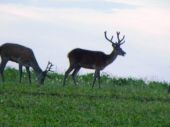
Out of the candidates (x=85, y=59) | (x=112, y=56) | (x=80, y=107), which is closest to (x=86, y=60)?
(x=85, y=59)

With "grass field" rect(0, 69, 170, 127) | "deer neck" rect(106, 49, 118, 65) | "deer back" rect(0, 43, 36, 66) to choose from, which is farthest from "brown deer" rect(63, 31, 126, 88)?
"grass field" rect(0, 69, 170, 127)

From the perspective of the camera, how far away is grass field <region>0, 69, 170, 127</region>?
12.7 meters

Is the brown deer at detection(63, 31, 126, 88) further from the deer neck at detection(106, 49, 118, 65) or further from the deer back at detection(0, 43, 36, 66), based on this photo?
the deer back at detection(0, 43, 36, 66)

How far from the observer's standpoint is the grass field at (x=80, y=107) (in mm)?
12695

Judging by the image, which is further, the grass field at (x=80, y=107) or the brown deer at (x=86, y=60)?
the brown deer at (x=86, y=60)

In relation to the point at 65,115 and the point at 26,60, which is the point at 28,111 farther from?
the point at 26,60

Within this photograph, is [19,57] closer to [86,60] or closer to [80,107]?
[86,60]

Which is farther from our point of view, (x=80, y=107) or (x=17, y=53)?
(x=17, y=53)

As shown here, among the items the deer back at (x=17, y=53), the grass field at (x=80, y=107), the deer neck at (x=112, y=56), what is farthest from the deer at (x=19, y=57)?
the grass field at (x=80, y=107)

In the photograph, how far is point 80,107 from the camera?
14344 millimetres

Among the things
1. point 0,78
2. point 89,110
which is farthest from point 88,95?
point 0,78

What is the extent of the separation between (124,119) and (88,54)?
30.0 feet

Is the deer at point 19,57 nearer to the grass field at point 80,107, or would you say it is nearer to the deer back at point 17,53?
the deer back at point 17,53

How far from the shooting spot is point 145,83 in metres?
23.6
